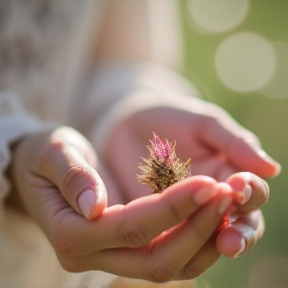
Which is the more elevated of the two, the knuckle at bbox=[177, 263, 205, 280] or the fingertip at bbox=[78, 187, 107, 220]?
the fingertip at bbox=[78, 187, 107, 220]

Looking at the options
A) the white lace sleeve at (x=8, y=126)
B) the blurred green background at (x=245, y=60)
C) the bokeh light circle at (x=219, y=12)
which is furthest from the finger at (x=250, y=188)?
the bokeh light circle at (x=219, y=12)

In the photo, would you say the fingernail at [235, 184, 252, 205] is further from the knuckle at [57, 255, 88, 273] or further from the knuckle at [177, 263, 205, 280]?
the knuckle at [57, 255, 88, 273]

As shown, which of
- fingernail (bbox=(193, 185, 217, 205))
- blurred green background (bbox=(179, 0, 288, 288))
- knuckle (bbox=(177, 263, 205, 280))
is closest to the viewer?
fingernail (bbox=(193, 185, 217, 205))

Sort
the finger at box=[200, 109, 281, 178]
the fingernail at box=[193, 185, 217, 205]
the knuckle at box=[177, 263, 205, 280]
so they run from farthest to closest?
the finger at box=[200, 109, 281, 178] < the knuckle at box=[177, 263, 205, 280] < the fingernail at box=[193, 185, 217, 205]

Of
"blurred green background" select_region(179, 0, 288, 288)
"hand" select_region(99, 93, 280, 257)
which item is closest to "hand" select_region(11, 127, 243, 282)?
"hand" select_region(99, 93, 280, 257)

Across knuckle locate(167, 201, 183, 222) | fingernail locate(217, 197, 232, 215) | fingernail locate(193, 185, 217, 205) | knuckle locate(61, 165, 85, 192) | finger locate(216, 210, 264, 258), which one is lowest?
finger locate(216, 210, 264, 258)

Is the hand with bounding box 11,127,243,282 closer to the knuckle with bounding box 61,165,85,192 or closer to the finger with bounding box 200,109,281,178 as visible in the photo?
the knuckle with bounding box 61,165,85,192

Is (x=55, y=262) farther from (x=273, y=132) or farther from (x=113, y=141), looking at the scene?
(x=273, y=132)

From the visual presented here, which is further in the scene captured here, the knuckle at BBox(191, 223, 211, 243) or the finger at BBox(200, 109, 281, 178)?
the finger at BBox(200, 109, 281, 178)

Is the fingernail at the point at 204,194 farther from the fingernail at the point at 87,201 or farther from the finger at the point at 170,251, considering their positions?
the fingernail at the point at 87,201
